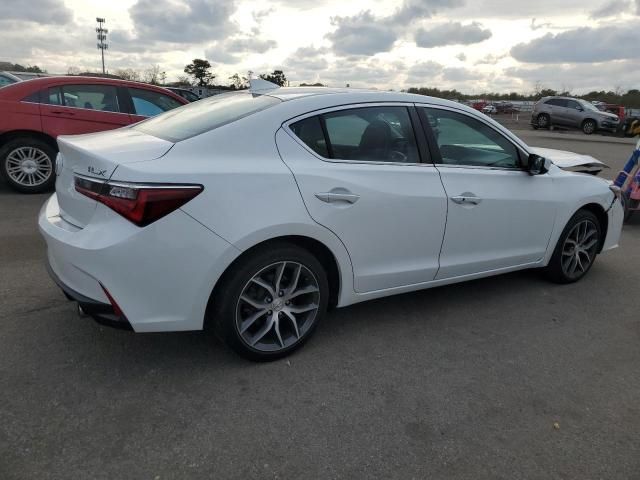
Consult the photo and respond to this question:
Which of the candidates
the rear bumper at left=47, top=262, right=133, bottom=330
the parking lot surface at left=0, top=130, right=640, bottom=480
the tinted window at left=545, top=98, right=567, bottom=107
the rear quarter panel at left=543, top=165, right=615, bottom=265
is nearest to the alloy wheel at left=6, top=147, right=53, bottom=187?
the parking lot surface at left=0, top=130, right=640, bottom=480

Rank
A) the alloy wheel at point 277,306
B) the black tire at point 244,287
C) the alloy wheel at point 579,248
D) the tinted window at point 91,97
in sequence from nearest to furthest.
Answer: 1. the black tire at point 244,287
2. the alloy wheel at point 277,306
3. the alloy wheel at point 579,248
4. the tinted window at point 91,97

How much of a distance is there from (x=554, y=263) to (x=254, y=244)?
300 centimetres

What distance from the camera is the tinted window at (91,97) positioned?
732 cm

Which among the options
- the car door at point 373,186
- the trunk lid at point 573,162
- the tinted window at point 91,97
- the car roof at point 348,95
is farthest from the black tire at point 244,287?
the tinted window at point 91,97

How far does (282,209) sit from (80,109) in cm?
585

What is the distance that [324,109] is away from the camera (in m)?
3.14

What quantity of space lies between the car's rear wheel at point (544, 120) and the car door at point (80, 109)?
85.3ft

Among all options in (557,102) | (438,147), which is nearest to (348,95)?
(438,147)

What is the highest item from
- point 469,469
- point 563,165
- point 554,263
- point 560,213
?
point 563,165

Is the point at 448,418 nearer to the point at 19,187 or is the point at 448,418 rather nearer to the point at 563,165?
the point at 563,165

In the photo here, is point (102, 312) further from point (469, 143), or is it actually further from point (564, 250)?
point (564, 250)

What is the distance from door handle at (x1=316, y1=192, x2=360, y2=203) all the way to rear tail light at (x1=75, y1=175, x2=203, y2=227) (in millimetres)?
727

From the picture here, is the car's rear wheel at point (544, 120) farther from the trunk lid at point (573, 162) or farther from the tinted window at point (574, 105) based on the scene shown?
the trunk lid at point (573, 162)

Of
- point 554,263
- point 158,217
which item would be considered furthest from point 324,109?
point 554,263
